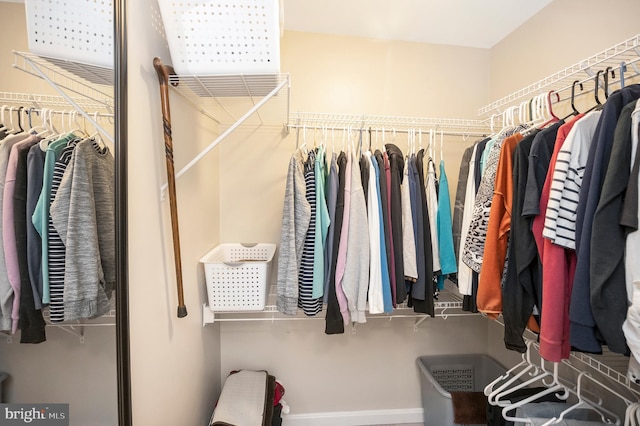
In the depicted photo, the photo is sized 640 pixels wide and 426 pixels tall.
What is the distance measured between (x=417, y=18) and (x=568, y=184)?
1365 mm

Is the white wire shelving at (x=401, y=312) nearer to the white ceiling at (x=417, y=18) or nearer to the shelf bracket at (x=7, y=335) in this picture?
the shelf bracket at (x=7, y=335)

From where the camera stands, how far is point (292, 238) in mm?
1385

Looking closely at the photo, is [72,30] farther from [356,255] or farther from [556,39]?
[556,39]

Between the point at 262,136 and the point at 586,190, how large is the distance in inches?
62.9

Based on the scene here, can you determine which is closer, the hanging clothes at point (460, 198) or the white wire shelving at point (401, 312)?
the hanging clothes at point (460, 198)

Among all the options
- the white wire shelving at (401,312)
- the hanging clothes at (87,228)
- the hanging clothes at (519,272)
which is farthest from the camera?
the white wire shelving at (401,312)

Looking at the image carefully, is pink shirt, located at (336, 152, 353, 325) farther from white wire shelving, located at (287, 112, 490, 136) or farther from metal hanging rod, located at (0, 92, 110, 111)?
metal hanging rod, located at (0, 92, 110, 111)

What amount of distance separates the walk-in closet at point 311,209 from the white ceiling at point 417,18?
1 centimetres

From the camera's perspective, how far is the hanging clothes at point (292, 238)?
1.38 metres

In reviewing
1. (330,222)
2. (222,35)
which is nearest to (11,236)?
(222,35)

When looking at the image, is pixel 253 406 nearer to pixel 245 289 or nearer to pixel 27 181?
pixel 245 289

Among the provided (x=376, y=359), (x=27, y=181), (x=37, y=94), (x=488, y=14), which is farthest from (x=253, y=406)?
(x=488, y=14)

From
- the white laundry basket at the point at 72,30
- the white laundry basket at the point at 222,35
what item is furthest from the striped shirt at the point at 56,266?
the white laundry basket at the point at 222,35

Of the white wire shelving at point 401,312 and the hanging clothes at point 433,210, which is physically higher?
the hanging clothes at point 433,210
